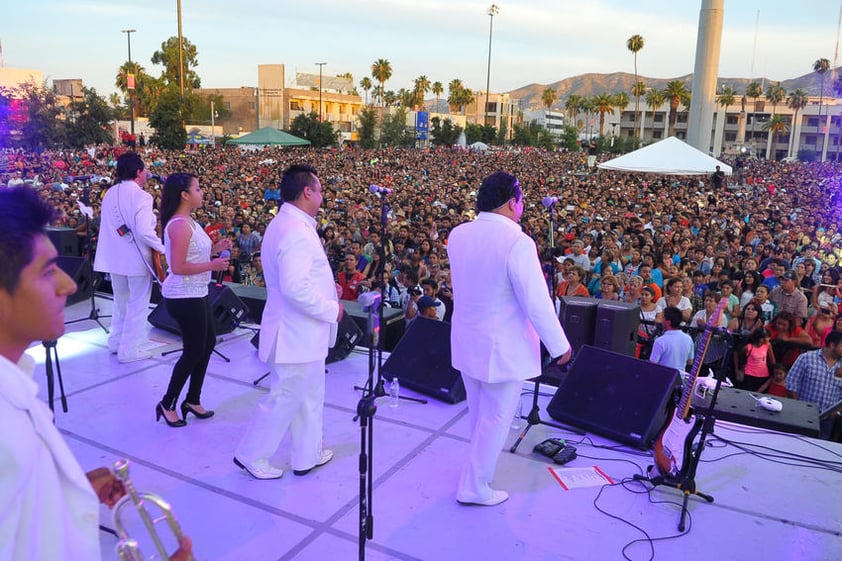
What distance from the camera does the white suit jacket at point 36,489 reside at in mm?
1074

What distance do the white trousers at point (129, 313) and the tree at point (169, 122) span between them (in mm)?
30839

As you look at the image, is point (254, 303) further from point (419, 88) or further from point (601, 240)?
point (419, 88)

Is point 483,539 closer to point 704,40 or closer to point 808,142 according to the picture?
point 704,40

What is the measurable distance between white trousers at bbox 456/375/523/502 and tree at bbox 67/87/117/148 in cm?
3577

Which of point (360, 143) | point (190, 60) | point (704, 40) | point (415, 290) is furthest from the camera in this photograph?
point (190, 60)

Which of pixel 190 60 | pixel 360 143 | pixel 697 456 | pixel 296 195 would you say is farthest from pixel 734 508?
pixel 190 60

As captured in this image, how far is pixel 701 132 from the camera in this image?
94.2 ft

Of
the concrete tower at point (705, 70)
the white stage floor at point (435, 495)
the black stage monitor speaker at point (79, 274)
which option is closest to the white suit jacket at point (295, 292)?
the white stage floor at point (435, 495)

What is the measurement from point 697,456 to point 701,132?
95.0 ft

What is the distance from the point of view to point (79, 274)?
6.76 meters

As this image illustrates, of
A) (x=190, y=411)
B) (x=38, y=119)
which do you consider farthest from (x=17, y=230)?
(x=38, y=119)

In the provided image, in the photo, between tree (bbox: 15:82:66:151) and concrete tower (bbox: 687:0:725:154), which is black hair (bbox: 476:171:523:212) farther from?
tree (bbox: 15:82:66:151)

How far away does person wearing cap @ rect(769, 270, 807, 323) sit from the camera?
23.7 feet

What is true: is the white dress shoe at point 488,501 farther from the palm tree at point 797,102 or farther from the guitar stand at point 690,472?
the palm tree at point 797,102
